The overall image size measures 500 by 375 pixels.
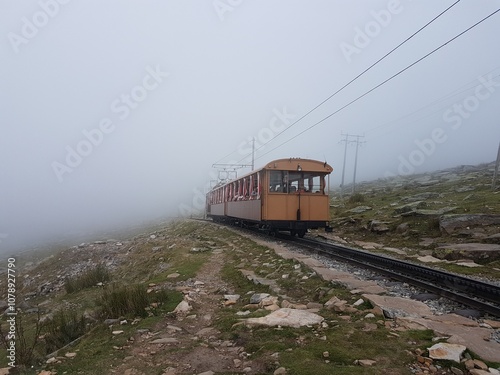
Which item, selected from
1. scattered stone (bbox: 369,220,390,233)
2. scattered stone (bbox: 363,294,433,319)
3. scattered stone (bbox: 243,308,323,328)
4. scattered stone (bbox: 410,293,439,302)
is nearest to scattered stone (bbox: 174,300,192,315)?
scattered stone (bbox: 243,308,323,328)

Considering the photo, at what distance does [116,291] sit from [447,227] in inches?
474

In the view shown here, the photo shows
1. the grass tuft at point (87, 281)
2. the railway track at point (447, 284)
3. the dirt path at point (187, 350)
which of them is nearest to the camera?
Result: the dirt path at point (187, 350)

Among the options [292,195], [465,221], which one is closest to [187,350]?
[292,195]

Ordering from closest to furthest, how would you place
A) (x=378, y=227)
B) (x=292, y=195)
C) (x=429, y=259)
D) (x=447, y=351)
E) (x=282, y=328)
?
(x=447, y=351)
(x=282, y=328)
(x=429, y=259)
(x=292, y=195)
(x=378, y=227)

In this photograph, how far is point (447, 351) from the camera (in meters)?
3.61

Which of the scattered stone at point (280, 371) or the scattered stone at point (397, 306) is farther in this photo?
the scattered stone at point (397, 306)

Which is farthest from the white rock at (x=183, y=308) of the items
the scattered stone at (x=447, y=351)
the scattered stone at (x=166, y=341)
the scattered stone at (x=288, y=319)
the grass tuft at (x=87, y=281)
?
the grass tuft at (x=87, y=281)

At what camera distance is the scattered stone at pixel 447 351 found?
3.51 meters

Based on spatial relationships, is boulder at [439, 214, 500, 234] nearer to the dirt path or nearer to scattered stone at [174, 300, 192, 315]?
the dirt path

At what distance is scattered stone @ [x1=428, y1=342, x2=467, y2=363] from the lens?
351cm


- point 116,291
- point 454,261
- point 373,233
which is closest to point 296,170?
point 373,233

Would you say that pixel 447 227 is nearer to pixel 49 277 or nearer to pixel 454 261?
pixel 454 261

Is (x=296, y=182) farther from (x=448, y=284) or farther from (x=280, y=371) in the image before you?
(x=280, y=371)

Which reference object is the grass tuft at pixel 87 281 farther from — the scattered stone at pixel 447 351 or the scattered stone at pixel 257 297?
the scattered stone at pixel 447 351
